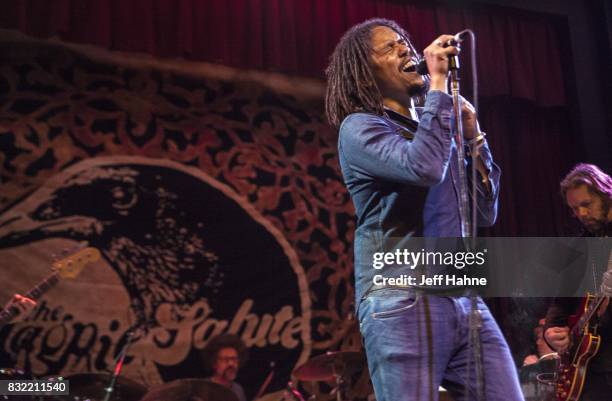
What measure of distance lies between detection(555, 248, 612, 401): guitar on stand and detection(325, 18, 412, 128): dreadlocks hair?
76.9 inches

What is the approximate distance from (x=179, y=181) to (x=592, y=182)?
2803mm

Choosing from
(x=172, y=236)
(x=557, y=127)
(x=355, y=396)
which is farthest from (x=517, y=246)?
(x=172, y=236)

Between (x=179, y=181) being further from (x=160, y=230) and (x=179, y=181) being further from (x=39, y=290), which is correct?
(x=39, y=290)

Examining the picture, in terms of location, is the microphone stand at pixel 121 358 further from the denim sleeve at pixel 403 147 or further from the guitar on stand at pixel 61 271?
the denim sleeve at pixel 403 147

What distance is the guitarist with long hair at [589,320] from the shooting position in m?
3.37

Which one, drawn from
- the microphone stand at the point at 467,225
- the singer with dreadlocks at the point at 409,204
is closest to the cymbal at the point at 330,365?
the singer with dreadlocks at the point at 409,204

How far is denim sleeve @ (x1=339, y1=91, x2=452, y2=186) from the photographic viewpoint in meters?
1.75

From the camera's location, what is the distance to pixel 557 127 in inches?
256

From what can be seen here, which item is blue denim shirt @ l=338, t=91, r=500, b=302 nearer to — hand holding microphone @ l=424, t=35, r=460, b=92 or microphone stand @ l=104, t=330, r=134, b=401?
hand holding microphone @ l=424, t=35, r=460, b=92

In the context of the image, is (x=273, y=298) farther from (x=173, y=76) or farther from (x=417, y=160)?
(x=417, y=160)

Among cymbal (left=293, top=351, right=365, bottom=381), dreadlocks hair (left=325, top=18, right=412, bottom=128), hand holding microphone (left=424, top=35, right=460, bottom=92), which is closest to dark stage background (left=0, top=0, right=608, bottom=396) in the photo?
cymbal (left=293, top=351, right=365, bottom=381)

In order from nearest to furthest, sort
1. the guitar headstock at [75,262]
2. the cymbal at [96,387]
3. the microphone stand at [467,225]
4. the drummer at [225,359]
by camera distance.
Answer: the microphone stand at [467,225] → the cymbal at [96,387] → the guitar headstock at [75,262] → the drummer at [225,359]

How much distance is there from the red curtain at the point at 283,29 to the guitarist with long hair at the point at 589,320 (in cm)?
243

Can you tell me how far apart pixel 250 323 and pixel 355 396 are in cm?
96
